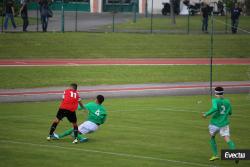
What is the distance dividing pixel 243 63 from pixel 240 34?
10.5m

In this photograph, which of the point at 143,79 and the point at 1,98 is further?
the point at 143,79

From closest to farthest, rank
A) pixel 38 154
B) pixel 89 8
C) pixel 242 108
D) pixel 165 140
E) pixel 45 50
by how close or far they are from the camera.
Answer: pixel 38 154 → pixel 165 140 → pixel 242 108 → pixel 45 50 → pixel 89 8

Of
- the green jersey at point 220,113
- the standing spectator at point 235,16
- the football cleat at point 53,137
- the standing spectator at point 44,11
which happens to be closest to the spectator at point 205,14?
the standing spectator at point 235,16

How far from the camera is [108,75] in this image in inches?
1720

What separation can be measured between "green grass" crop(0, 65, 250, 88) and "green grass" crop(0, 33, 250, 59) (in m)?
4.97

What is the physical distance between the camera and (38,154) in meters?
22.1

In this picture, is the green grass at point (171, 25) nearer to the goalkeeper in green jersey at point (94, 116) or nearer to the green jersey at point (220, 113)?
the goalkeeper in green jersey at point (94, 116)

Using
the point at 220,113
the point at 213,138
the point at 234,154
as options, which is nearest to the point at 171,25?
the point at 213,138

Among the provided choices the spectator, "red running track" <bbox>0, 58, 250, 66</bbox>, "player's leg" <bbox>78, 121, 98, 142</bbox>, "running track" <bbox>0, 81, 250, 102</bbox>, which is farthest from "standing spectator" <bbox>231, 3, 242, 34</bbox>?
"player's leg" <bbox>78, 121, 98, 142</bbox>

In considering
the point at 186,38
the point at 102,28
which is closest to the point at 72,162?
the point at 186,38

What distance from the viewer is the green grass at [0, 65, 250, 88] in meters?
41.3

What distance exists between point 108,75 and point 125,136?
60.5 ft

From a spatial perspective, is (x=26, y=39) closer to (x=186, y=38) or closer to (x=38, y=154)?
(x=186, y=38)

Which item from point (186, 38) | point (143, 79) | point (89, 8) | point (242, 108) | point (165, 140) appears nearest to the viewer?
point (165, 140)
